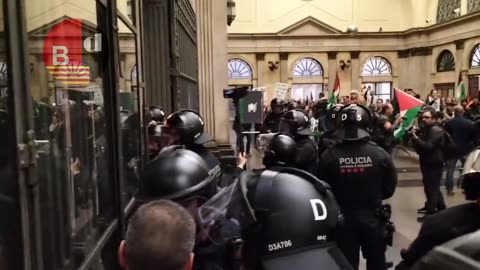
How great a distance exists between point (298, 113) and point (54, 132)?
4743 mm

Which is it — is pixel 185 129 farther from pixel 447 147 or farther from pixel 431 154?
pixel 447 147

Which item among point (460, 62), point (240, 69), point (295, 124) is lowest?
point (295, 124)

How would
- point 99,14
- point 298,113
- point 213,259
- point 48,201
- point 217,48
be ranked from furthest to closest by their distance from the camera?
point 217,48 < point 298,113 < point 99,14 < point 213,259 < point 48,201

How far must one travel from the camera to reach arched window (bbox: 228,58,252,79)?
31688mm

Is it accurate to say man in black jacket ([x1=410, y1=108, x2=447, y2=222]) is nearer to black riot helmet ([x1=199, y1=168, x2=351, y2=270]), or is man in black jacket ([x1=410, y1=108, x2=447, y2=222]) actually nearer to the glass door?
black riot helmet ([x1=199, y1=168, x2=351, y2=270])

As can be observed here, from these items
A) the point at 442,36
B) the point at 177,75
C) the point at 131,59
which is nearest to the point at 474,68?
the point at 442,36

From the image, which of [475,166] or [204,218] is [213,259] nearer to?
[204,218]

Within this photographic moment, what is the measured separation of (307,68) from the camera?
32562 millimetres

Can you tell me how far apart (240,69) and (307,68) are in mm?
4000

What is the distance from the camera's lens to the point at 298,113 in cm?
683

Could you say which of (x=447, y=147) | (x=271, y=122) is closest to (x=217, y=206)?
(x=447, y=147)

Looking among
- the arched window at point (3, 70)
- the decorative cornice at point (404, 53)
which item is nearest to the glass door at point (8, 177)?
the arched window at point (3, 70)

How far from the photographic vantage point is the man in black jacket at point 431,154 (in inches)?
324

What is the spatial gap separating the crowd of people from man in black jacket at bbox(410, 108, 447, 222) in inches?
123
